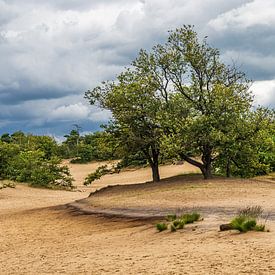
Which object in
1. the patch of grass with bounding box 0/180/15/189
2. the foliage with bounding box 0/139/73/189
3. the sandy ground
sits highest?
the foliage with bounding box 0/139/73/189

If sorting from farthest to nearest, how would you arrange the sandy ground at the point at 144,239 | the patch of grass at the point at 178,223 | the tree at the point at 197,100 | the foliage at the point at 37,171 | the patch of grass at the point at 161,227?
the foliage at the point at 37,171 → the tree at the point at 197,100 → the patch of grass at the point at 161,227 → the patch of grass at the point at 178,223 → the sandy ground at the point at 144,239

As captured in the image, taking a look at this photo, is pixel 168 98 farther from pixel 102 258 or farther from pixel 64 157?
pixel 64 157

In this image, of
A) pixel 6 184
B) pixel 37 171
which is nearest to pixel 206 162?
pixel 6 184

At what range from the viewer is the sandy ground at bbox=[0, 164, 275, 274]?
34.3 feet

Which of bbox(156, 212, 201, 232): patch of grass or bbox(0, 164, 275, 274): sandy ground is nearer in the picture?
bbox(0, 164, 275, 274): sandy ground

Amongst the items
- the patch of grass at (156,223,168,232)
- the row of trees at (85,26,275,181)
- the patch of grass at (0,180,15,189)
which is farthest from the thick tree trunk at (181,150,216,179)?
the patch of grass at (0,180,15,189)

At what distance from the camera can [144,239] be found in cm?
1430

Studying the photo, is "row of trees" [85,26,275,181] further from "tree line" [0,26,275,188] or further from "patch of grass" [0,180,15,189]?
"patch of grass" [0,180,15,189]

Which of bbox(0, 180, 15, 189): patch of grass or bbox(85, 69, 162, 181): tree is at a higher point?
bbox(85, 69, 162, 181): tree

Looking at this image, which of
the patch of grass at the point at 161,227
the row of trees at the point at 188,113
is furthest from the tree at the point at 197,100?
the patch of grass at the point at 161,227

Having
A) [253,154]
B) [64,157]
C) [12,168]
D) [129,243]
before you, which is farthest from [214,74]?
[64,157]

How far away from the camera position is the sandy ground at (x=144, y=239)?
10453 millimetres

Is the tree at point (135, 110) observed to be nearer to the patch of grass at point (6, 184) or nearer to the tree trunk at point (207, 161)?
the tree trunk at point (207, 161)

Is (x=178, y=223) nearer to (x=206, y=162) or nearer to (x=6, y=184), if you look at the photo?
(x=206, y=162)
